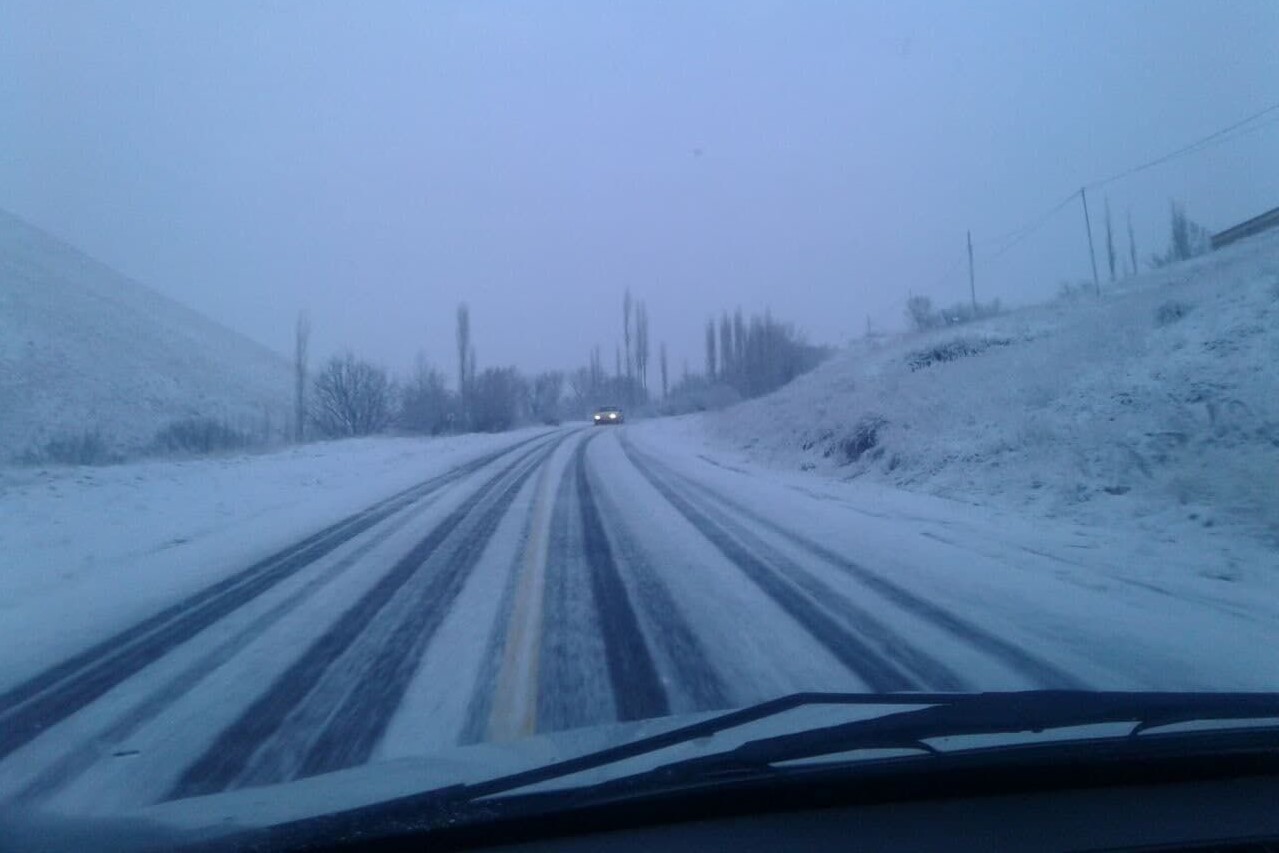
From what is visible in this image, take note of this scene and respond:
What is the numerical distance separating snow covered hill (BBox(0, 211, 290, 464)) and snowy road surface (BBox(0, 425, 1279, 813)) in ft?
78.4

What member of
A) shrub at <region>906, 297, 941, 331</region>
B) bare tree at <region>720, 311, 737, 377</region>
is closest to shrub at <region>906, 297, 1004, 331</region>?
shrub at <region>906, 297, 941, 331</region>

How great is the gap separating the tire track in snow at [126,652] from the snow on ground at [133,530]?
25cm

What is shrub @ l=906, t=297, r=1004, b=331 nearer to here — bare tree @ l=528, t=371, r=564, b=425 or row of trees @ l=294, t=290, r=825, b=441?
row of trees @ l=294, t=290, r=825, b=441

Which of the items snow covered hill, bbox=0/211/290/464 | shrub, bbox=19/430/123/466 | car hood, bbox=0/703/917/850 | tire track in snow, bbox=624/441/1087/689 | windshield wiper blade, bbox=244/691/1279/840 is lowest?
tire track in snow, bbox=624/441/1087/689

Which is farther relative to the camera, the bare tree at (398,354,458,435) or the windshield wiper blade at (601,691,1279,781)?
the bare tree at (398,354,458,435)

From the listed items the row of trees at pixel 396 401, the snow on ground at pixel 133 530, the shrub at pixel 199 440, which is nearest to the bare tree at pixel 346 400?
the row of trees at pixel 396 401

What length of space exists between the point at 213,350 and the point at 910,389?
74441mm

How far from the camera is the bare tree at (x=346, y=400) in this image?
56.1m

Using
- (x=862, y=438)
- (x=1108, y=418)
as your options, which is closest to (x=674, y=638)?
(x=1108, y=418)

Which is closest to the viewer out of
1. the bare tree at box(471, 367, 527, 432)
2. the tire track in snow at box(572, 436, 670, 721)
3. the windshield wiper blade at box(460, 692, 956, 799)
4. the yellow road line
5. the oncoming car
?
the windshield wiper blade at box(460, 692, 956, 799)

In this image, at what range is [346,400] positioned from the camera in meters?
56.1

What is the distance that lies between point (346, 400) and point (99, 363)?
13.7 meters

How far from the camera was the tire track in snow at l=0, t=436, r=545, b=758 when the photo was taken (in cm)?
582

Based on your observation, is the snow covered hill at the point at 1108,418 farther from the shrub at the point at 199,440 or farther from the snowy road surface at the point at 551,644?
the shrub at the point at 199,440
